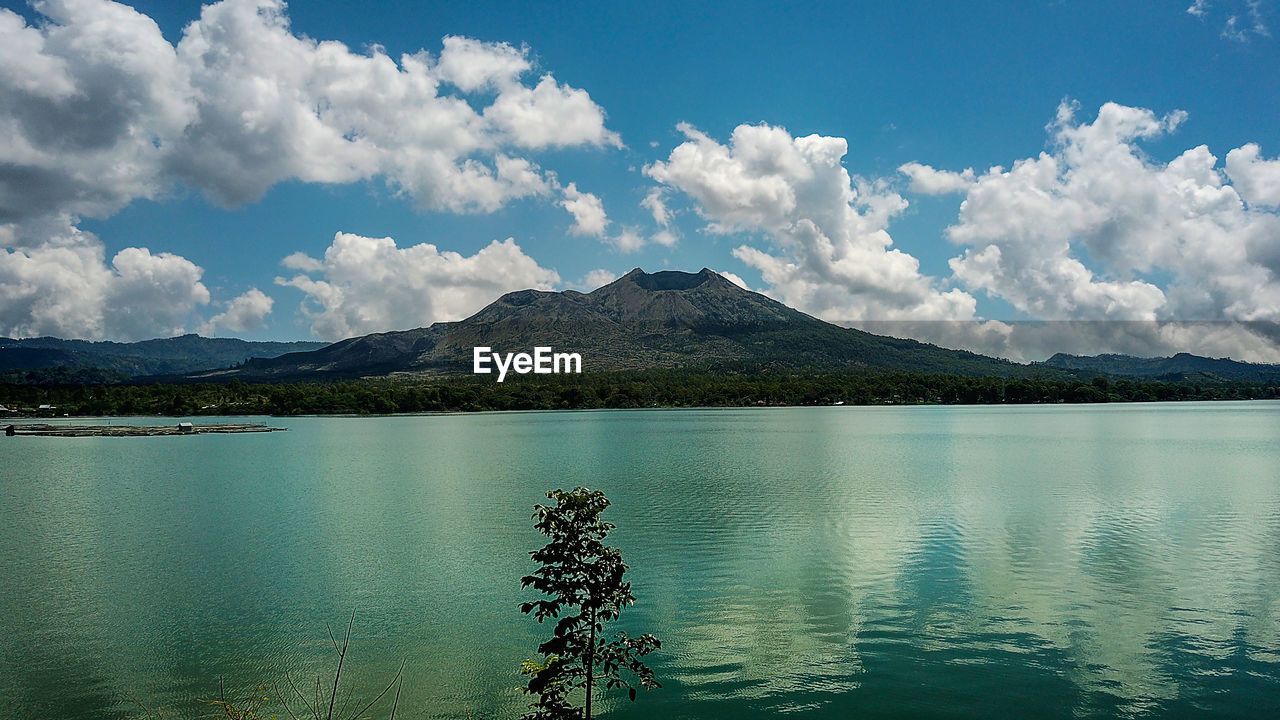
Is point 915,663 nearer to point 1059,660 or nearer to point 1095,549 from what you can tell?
point 1059,660

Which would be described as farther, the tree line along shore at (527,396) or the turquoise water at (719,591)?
the tree line along shore at (527,396)

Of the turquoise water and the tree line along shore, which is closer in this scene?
the turquoise water

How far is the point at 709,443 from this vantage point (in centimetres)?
6300

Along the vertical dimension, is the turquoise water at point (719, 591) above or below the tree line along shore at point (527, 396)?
below

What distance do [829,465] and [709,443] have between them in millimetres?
20032

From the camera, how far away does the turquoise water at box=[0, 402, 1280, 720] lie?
11.2m

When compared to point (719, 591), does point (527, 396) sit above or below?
above

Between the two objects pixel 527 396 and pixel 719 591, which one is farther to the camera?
pixel 527 396

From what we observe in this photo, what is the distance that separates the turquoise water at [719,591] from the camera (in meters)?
11.2

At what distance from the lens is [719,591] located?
53.8 feet

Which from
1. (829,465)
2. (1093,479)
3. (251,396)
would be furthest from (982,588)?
(251,396)

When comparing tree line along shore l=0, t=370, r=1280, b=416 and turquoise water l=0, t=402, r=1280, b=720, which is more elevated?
tree line along shore l=0, t=370, r=1280, b=416

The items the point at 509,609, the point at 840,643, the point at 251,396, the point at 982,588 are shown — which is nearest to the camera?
the point at 840,643

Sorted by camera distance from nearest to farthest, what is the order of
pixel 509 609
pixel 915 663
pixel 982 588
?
pixel 915 663 < pixel 509 609 < pixel 982 588
